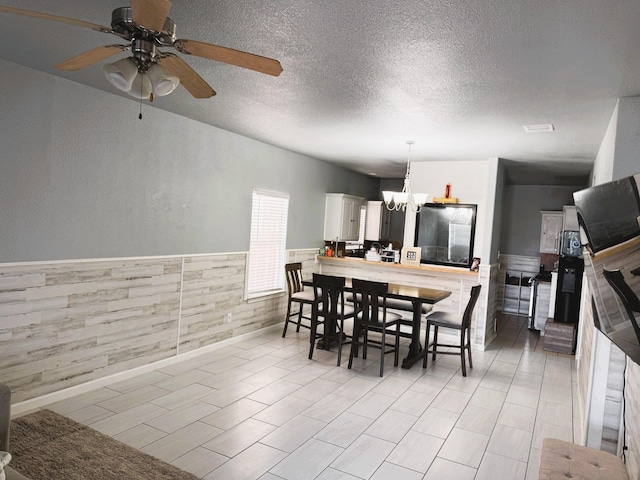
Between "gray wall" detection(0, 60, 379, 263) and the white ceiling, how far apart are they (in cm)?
23

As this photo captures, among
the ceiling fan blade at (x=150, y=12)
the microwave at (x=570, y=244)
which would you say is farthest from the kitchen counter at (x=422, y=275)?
the ceiling fan blade at (x=150, y=12)

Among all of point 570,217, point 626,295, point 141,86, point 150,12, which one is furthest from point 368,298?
point 570,217

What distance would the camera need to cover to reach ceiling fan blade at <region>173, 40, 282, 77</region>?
1.86 meters

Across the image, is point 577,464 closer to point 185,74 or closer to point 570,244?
point 185,74

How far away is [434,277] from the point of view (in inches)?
258

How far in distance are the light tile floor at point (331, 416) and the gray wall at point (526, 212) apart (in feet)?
13.1

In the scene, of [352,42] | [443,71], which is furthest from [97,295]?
[443,71]

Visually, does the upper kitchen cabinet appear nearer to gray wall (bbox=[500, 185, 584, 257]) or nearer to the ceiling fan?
gray wall (bbox=[500, 185, 584, 257])

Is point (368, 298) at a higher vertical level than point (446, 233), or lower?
lower

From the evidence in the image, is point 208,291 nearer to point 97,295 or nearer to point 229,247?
point 229,247

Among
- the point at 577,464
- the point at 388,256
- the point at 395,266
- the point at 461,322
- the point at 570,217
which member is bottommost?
the point at 577,464

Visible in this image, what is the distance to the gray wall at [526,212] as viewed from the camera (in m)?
8.70

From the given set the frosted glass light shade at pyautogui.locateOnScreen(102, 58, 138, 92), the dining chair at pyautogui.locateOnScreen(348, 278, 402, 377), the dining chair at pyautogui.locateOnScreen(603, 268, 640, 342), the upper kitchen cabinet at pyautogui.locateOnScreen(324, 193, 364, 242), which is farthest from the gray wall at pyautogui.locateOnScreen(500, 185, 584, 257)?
the frosted glass light shade at pyautogui.locateOnScreen(102, 58, 138, 92)

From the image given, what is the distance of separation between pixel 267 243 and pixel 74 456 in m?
3.75
